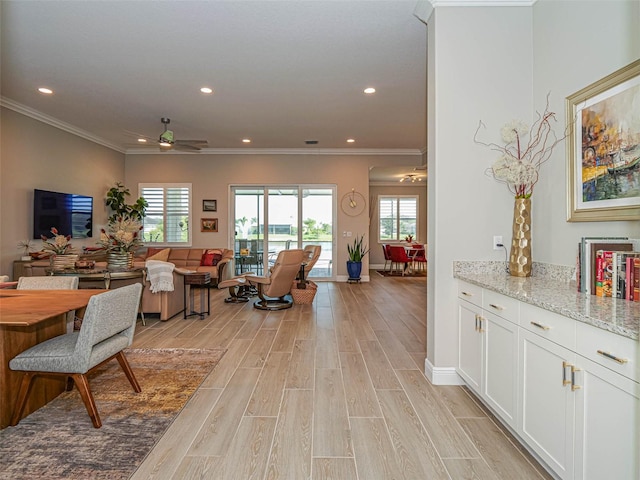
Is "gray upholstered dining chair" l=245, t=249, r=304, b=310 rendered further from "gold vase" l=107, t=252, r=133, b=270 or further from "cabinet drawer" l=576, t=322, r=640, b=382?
"cabinet drawer" l=576, t=322, r=640, b=382

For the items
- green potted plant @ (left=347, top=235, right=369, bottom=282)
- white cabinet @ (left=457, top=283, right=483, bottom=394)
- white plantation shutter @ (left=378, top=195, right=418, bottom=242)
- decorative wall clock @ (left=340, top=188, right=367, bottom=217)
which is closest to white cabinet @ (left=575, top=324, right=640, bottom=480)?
white cabinet @ (left=457, top=283, right=483, bottom=394)

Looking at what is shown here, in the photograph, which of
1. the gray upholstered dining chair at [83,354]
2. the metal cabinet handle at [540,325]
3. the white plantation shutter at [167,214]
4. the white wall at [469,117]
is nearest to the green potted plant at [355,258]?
the white plantation shutter at [167,214]

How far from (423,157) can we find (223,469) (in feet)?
25.8

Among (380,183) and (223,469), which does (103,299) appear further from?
(380,183)

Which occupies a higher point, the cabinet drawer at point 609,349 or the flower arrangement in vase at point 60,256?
the flower arrangement in vase at point 60,256

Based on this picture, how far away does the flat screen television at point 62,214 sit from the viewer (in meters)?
5.73

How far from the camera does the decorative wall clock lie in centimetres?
830

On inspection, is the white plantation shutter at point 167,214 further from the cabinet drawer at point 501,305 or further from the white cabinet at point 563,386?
the white cabinet at point 563,386

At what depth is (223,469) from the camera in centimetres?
178

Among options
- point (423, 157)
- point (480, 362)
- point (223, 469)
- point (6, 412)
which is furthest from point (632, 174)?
point (423, 157)

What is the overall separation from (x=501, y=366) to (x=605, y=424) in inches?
29.2

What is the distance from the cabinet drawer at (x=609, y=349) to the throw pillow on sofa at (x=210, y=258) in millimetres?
6836

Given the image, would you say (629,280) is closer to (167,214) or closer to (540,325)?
(540,325)

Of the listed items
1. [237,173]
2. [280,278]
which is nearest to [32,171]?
[237,173]
